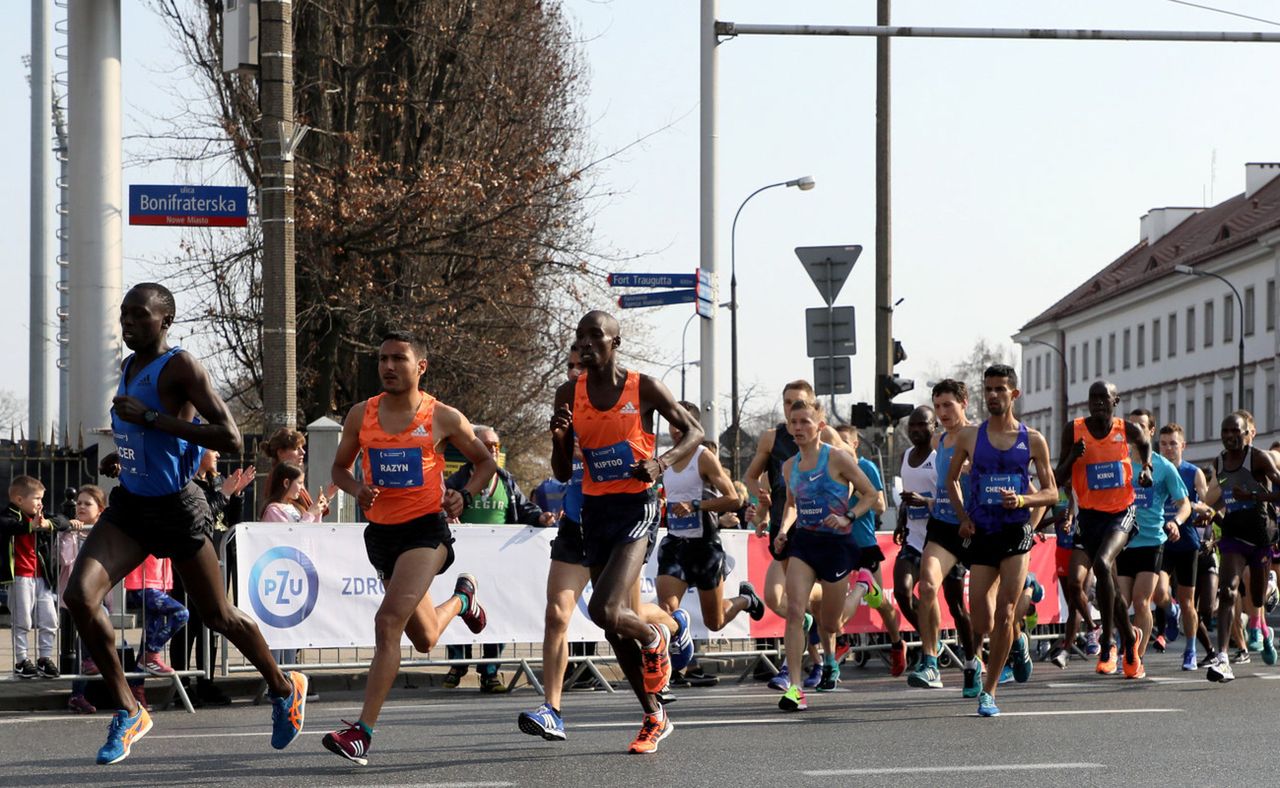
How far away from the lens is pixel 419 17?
90.0ft

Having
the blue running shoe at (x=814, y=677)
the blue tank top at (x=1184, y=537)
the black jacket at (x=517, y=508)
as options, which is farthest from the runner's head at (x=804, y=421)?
the blue tank top at (x=1184, y=537)

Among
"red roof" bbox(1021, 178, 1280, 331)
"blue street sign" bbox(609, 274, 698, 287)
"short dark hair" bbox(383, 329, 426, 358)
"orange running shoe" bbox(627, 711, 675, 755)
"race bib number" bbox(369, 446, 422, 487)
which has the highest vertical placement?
"red roof" bbox(1021, 178, 1280, 331)

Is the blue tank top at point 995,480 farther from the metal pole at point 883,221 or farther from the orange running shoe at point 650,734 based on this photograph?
the metal pole at point 883,221

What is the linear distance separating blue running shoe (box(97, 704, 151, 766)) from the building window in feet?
222

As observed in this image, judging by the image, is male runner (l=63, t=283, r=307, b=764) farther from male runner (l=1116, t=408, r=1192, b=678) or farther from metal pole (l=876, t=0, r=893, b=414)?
metal pole (l=876, t=0, r=893, b=414)

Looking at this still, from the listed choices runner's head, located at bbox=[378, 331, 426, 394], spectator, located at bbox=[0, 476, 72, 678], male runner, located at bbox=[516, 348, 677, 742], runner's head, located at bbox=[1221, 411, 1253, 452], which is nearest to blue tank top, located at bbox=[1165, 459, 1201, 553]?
runner's head, located at bbox=[1221, 411, 1253, 452]

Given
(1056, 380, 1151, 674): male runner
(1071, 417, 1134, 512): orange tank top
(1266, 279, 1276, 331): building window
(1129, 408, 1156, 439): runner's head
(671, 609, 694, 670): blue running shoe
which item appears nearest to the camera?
(671, 609, 694, 670): blue running shoe

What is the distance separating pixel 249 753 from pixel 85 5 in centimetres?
1338

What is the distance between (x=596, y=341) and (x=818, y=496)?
131 inches

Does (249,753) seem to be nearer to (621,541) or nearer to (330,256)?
(621,541)

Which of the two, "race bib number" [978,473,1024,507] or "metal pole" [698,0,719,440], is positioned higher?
"metal pole" [698,0,719,440]

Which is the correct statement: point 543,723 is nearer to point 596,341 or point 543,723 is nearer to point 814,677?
point 596,341

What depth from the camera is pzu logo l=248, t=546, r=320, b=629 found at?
41.5 ft

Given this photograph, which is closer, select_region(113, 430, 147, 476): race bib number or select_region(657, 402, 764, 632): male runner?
select_region(113, 430, 147, 476): race bib number
